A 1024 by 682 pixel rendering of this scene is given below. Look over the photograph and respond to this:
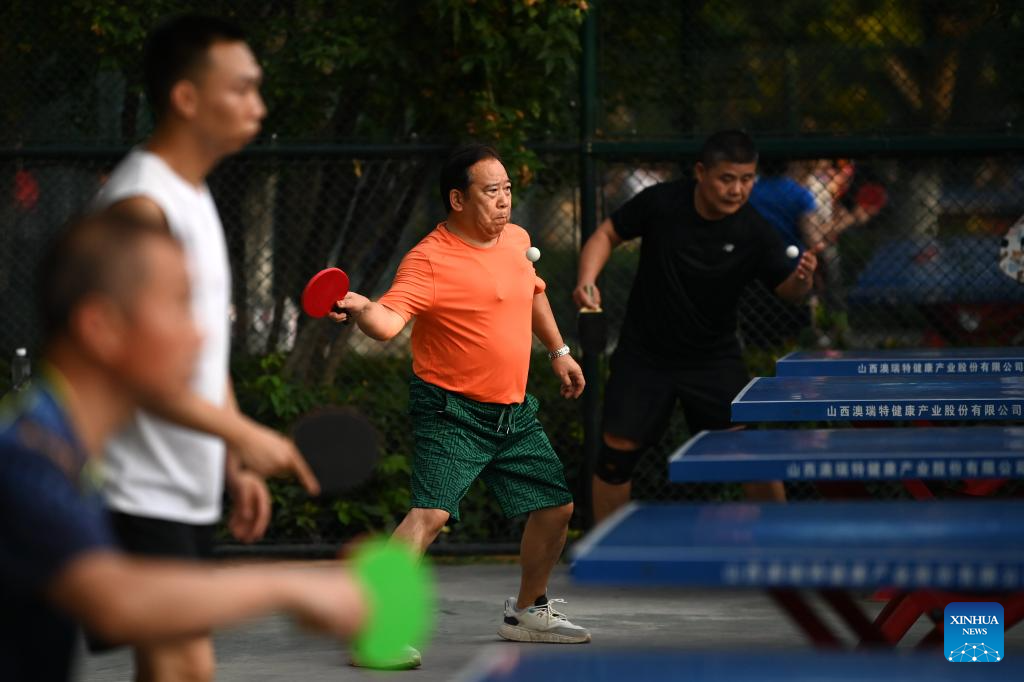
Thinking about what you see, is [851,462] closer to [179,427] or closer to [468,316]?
[179,427]

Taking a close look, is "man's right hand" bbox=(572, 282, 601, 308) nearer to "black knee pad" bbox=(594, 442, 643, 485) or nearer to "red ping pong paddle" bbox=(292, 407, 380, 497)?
"black knee pad" bbox=(594, 442, 643, 485)

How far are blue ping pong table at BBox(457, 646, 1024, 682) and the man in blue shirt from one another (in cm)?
51

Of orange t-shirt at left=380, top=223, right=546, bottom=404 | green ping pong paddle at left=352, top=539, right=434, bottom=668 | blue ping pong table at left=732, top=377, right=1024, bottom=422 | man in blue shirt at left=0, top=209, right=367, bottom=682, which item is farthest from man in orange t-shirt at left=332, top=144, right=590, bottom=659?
green ping pong paddle at left=352, top=539, right=434, bottom=668

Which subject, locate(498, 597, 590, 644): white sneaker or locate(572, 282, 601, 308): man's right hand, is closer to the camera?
locate(498, 597, 590, 644): white sneaker

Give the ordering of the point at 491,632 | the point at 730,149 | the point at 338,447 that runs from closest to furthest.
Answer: the point at 338,447
the point at 491,632
the point at 730,149

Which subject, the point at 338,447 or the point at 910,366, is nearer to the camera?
the point at 338,447

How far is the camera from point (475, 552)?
8.45 meters

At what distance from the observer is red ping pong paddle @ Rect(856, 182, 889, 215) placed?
27.8 feet

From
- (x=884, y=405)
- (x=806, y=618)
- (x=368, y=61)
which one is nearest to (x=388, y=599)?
(x=806, y=618)

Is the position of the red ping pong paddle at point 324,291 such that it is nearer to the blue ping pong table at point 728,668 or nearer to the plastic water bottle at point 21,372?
the blue ping pong table at point 728,668

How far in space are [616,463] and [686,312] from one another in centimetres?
72

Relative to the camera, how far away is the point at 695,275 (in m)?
7.23

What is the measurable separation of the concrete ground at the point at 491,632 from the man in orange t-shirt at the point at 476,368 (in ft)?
1.29

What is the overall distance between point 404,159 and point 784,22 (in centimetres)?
206
